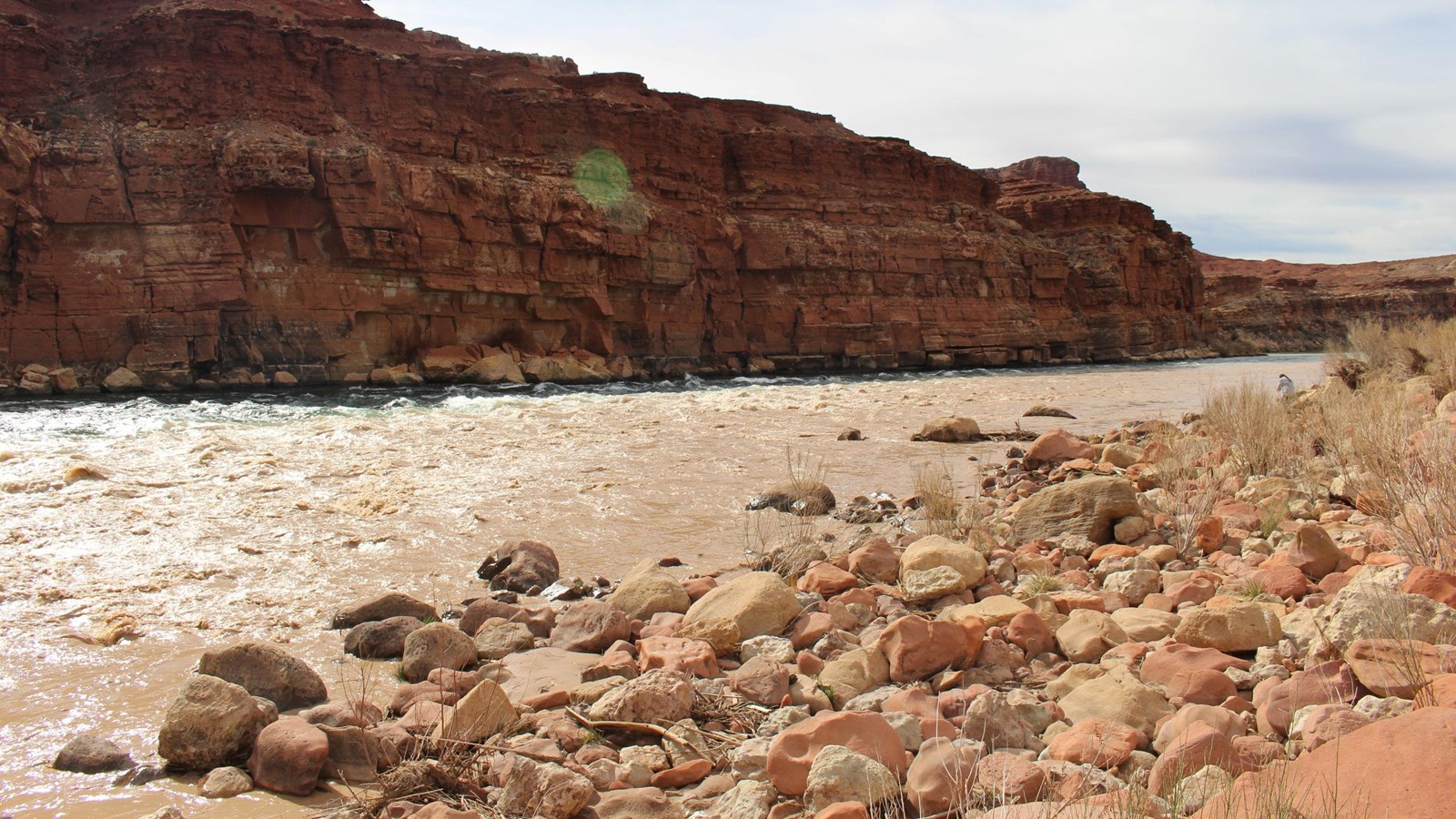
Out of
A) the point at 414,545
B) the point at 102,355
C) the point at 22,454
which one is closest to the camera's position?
the point at 414,545

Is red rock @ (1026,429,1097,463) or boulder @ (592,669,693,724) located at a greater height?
red rock @ (1026,429,1097,463)

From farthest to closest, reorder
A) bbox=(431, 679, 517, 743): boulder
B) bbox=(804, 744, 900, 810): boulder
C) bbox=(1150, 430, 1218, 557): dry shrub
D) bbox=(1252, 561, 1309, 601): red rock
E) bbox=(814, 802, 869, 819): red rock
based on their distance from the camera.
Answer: bbox=(1150, 430, 1218, 557): dry shrub < bbox=(1252, 561, 1309, 601): red rock < bbox=(431, 679, 517, 743): boulder < bbox=(804, 744, 900, 810): boulder < bbox=(814, 802, 869, 819): red rock

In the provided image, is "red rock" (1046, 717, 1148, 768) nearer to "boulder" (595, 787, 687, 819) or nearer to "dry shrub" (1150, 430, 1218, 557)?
"boulder" (595, 787, 687, 819)

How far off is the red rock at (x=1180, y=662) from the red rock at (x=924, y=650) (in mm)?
683

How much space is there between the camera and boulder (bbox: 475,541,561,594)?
17.8 ft

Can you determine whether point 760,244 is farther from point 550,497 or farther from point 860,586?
point 860,586

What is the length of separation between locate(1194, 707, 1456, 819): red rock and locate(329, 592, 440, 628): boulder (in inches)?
153

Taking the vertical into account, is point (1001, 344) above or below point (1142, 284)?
below

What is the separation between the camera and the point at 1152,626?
3.57m

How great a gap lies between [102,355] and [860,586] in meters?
23.3

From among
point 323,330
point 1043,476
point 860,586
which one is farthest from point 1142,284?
point 860,586

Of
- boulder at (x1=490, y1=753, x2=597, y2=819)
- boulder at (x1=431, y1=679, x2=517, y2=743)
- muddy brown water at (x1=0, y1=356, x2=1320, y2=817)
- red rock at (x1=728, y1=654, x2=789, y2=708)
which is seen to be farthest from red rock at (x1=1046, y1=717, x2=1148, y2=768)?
muddy brown water at (x1=0, y1=356, x2=1320, y2=817)

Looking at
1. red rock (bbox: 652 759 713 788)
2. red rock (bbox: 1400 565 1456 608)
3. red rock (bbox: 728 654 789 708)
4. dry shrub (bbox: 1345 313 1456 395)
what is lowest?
red rock (bbox: 652 759 713 788)

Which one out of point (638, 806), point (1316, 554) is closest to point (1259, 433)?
point (1316, 554)
